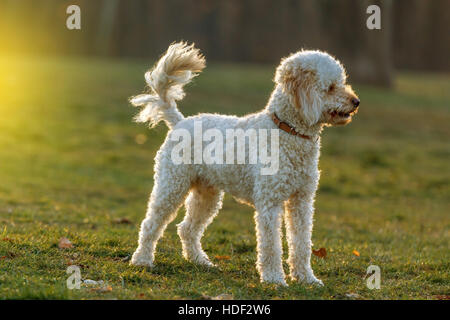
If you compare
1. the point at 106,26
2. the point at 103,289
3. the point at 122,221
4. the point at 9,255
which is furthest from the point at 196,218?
the point at 106,26

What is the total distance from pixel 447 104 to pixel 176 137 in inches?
836

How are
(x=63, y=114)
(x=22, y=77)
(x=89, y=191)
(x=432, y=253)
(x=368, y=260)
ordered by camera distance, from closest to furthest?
(x=368, y=260), (x=432, y=253), (x=89, y=191), (x=63, y=114), (x=22, y=77)

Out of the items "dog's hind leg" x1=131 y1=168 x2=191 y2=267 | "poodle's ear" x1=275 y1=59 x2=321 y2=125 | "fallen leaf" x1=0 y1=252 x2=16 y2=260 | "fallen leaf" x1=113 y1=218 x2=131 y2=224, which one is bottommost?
"fallen leaf" x1=113 y1=218 x2=131 y2=224

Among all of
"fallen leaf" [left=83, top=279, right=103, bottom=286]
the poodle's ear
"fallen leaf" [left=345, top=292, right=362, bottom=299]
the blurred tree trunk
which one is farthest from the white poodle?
the blurred tree trunk

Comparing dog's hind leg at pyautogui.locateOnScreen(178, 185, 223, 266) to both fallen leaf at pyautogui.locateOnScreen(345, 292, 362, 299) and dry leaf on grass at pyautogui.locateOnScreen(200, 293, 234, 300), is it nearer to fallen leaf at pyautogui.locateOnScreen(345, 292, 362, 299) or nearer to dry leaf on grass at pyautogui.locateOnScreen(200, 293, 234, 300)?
dry leaf on grass at pyautogui.locateOnScreen(200, 293, 234, 300)

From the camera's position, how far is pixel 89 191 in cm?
1107

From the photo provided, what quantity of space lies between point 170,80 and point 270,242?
77.8 inches

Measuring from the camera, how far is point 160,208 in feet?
19.6

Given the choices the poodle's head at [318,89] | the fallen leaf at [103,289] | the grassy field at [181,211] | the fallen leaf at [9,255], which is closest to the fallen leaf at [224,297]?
the grassy field at [181,211]

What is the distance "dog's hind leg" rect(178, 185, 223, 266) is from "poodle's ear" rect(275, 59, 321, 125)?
144 cm

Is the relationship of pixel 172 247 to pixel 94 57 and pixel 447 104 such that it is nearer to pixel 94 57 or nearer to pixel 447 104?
pixel 447 104

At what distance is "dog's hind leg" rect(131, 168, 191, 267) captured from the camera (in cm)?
590
